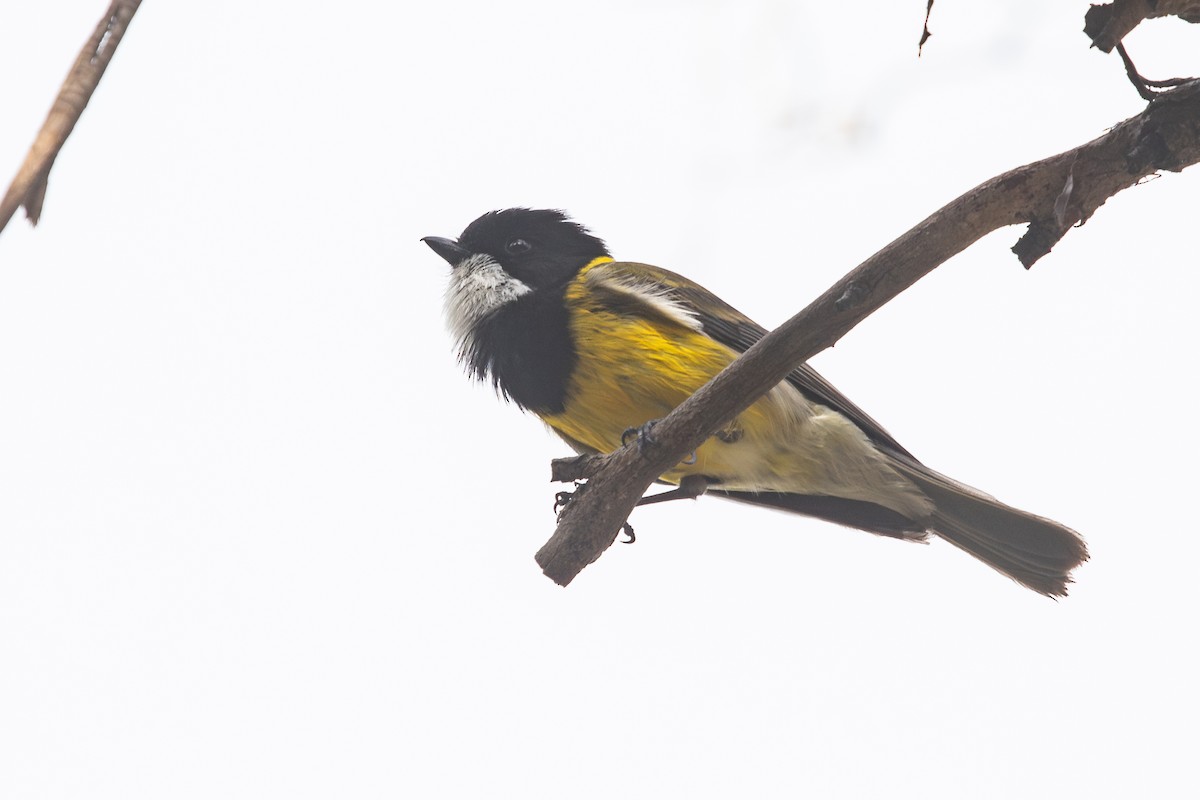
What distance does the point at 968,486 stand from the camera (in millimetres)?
4840

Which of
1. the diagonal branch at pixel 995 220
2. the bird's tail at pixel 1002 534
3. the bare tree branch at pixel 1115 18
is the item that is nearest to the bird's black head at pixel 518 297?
the bird's tail at pixel 1002 534

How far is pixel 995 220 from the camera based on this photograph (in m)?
2.91

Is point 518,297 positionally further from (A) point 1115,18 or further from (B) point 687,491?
(A) point 1115,18

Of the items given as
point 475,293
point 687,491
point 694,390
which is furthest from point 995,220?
point 475,293

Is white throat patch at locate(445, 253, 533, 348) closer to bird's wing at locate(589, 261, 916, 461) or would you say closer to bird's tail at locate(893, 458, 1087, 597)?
bird's wing at locate(589, 261, 916, 461)

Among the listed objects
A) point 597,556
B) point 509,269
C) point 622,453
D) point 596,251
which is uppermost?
point 596,251

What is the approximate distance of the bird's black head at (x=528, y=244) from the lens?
5.30 metres

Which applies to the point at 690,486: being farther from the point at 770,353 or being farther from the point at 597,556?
the point at 770,353

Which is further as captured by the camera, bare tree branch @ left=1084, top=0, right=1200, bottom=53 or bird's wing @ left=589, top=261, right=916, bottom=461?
bird's wing @ left=589, top=261, right=916, bottom=461

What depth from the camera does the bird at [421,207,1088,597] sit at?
4648 millimetres

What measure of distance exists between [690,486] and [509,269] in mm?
1228

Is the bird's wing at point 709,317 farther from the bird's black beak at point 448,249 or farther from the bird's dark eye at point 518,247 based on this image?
the bird's black beak at point 448,249

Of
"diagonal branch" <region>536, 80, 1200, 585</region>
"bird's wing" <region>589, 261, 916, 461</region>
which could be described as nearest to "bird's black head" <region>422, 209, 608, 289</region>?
"bird's wing" <region>589, 261, 916, 461</region>

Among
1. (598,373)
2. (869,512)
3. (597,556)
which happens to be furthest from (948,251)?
(869,512)
